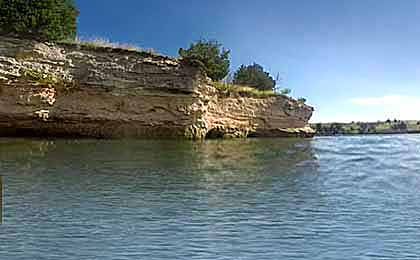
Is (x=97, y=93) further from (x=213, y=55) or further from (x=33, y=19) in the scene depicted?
(x=213, y=55)

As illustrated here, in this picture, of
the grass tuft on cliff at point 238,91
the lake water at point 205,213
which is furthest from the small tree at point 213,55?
the lake water at point 205,213

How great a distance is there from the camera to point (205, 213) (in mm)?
6219

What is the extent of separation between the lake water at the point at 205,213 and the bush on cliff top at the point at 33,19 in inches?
420

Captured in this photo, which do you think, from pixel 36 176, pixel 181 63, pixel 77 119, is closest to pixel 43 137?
pixel 77 119

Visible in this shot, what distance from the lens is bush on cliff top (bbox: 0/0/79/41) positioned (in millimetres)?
19875

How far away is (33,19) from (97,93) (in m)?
4.37

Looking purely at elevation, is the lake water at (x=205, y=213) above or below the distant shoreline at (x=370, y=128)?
below

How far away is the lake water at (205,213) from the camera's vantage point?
181 inches

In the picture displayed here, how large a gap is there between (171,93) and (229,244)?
19431 mm

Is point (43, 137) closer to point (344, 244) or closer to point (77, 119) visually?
point (77, 119)

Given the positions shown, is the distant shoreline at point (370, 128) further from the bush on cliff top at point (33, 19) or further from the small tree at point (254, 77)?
the bush on cliff top at point (33, 19)

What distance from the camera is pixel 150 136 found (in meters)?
25.1

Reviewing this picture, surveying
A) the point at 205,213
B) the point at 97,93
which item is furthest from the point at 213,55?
the point at 205,213

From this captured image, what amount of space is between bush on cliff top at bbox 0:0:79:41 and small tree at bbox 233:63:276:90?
22.4m
